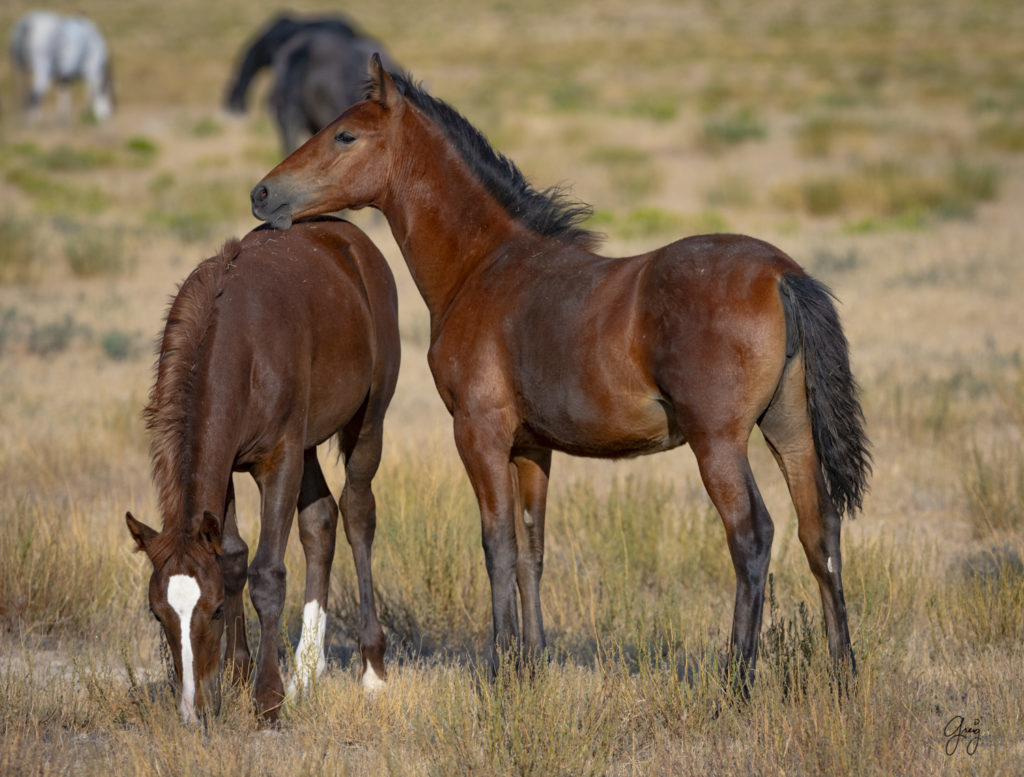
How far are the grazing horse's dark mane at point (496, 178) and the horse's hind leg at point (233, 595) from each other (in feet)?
5.41

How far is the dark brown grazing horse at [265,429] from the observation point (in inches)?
148

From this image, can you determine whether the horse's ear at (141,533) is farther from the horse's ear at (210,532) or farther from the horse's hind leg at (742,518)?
the horse's hind leg at (742,518)

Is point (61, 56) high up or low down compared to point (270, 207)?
up

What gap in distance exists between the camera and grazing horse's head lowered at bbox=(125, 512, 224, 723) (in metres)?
3.66

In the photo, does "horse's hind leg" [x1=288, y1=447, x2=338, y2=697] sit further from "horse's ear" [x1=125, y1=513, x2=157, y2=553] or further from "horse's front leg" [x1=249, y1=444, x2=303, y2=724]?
"horse's ear" [x1=125, y1=513, x2=157, y2=553]

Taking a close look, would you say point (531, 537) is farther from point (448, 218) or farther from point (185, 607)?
point (185, 607)

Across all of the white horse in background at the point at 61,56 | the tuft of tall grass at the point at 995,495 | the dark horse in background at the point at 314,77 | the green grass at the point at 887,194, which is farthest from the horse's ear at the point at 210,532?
the white horse in background at the point at 61,56

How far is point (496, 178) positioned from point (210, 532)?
2009mm

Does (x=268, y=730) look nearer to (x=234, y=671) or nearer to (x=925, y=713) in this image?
(x=234, y=671)

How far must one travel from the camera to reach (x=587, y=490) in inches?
269

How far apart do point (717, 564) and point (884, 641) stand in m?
1.54

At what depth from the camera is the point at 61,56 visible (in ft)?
96.8

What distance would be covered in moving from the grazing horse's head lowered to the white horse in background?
27490 millimetres

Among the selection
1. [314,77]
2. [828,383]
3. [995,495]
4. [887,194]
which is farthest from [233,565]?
[887,194]
